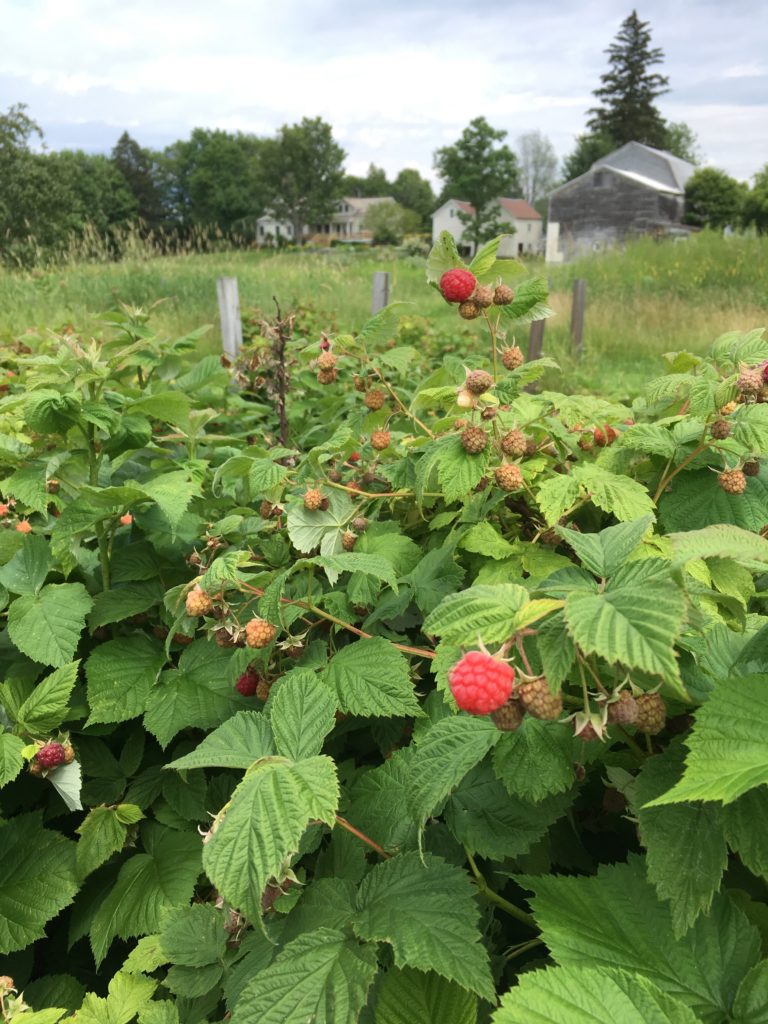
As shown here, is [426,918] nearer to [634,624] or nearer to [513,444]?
[634,624]

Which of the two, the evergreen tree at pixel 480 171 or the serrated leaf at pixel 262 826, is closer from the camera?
the serrated leaf at pixel 262 826

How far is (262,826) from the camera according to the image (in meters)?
0.75

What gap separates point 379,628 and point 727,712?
668mm

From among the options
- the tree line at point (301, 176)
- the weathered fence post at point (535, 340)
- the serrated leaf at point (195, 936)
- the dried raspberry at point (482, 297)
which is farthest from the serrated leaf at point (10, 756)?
the tree line at point (301, 176)

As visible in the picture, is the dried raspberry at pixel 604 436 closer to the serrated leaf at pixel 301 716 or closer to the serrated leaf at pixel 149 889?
the serrated leaf at pixel 301 716

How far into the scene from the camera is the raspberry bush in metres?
0.70

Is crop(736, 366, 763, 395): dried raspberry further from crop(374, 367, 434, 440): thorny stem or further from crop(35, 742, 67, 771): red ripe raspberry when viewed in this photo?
crop(35, 742, 67, 771): red ripe raspberry

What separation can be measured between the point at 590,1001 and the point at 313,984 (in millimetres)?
307

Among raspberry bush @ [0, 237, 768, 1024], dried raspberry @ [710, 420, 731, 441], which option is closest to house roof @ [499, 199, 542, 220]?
raspberry bush @ [0, 237, 768, 1024]

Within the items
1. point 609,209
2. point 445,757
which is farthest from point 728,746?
point 609,209

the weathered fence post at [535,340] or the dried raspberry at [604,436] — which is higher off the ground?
the dried raspberry at [604,436]

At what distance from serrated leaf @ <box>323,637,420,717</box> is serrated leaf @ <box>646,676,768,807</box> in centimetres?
42

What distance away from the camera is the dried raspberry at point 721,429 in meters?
1.11

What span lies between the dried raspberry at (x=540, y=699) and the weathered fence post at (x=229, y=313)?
507 cm
